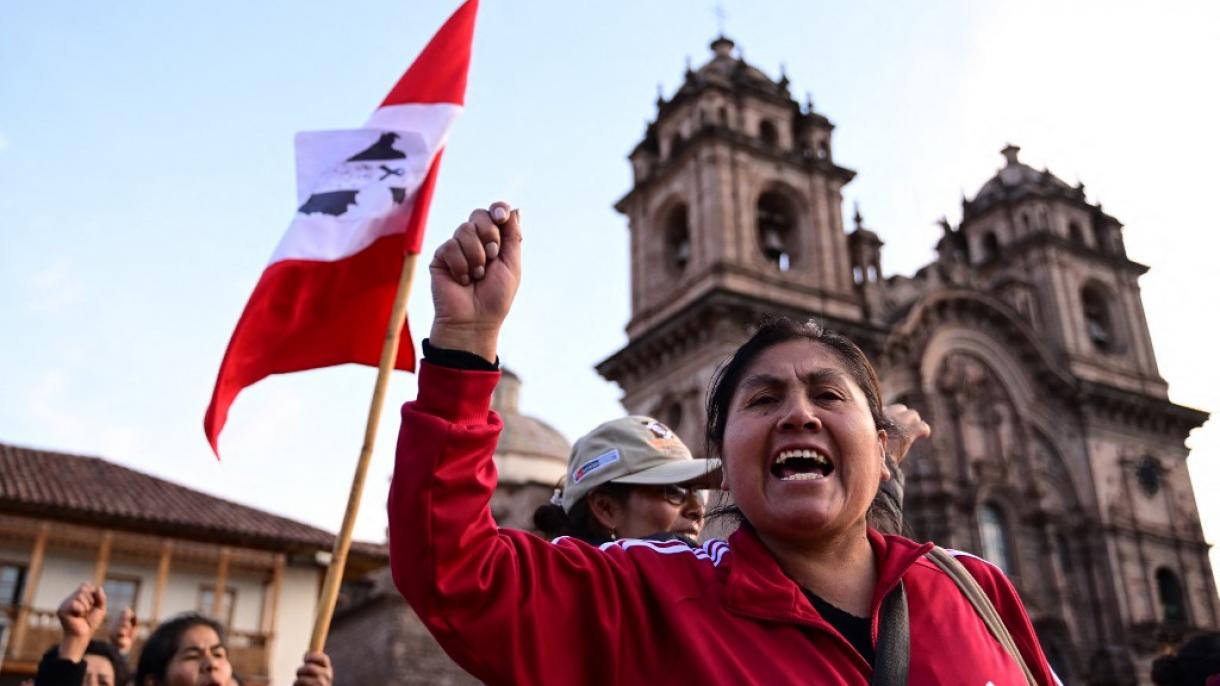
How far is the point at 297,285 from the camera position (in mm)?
5520

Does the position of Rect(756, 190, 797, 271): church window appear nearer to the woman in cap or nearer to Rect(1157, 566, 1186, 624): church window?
Rect(1157, 566, 1186, 624): church window

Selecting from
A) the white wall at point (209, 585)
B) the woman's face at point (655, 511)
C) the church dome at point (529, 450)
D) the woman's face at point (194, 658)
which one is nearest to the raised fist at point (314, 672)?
the woman's face at point (194, 658)

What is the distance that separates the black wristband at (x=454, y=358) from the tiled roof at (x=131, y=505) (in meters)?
18.1

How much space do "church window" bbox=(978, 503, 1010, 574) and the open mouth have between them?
2245 cm

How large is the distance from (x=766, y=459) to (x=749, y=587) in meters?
0.25

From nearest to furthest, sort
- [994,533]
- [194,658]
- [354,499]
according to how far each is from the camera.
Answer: [354,499], [194,658], [994,533]

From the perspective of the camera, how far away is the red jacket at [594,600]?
1605 mm

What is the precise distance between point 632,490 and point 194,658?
80.7 inches

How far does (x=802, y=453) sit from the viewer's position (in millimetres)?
1918

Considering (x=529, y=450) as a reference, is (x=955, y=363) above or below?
below

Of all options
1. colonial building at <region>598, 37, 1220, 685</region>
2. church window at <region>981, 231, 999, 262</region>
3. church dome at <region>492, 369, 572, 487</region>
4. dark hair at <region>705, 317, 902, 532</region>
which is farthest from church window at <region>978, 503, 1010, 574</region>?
dark hair at <region>705, 317, 902, 532</region>

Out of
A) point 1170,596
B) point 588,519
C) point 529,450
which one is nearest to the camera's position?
point 588,519

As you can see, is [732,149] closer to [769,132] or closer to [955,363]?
[769,132]

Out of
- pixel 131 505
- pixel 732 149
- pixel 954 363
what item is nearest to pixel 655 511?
pixel 131 505
